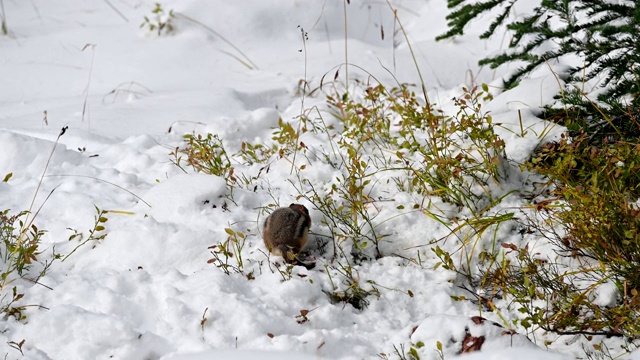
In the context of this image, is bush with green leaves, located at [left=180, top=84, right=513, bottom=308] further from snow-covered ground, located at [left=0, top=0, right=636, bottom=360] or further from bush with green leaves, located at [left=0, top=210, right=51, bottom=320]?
bush with green leaves, located at [left=0, top=210, right=51, bottom=320]

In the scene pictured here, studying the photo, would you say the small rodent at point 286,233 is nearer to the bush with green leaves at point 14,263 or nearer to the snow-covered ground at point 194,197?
the snow-covered ground at point 194,197

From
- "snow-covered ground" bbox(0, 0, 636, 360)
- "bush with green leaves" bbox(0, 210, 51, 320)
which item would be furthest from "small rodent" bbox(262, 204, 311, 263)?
"bush with green leaves" bbox(0, 210, 51, 320)

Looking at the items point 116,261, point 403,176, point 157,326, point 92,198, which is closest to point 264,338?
point 157,326

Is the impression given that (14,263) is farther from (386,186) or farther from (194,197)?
(386,186)

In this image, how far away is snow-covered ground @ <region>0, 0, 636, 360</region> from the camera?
2262 millimetres

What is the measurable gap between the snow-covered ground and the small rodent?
0.26 feet

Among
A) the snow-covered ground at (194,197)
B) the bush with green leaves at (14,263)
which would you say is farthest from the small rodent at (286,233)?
the bush with green leaves at (14,263)

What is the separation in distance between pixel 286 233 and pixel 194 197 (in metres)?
0.64

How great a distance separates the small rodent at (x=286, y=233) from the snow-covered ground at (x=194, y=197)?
0.08m

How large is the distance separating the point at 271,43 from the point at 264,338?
14.0 ft

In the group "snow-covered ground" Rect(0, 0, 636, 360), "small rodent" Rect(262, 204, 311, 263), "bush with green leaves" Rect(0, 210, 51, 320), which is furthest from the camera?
"small rodent" Rect(262, 204, 311, 263)

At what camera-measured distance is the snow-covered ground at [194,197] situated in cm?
226

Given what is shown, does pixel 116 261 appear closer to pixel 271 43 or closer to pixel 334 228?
pixel 334 228

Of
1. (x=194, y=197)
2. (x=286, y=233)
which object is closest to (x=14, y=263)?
(x=194, y=197)
